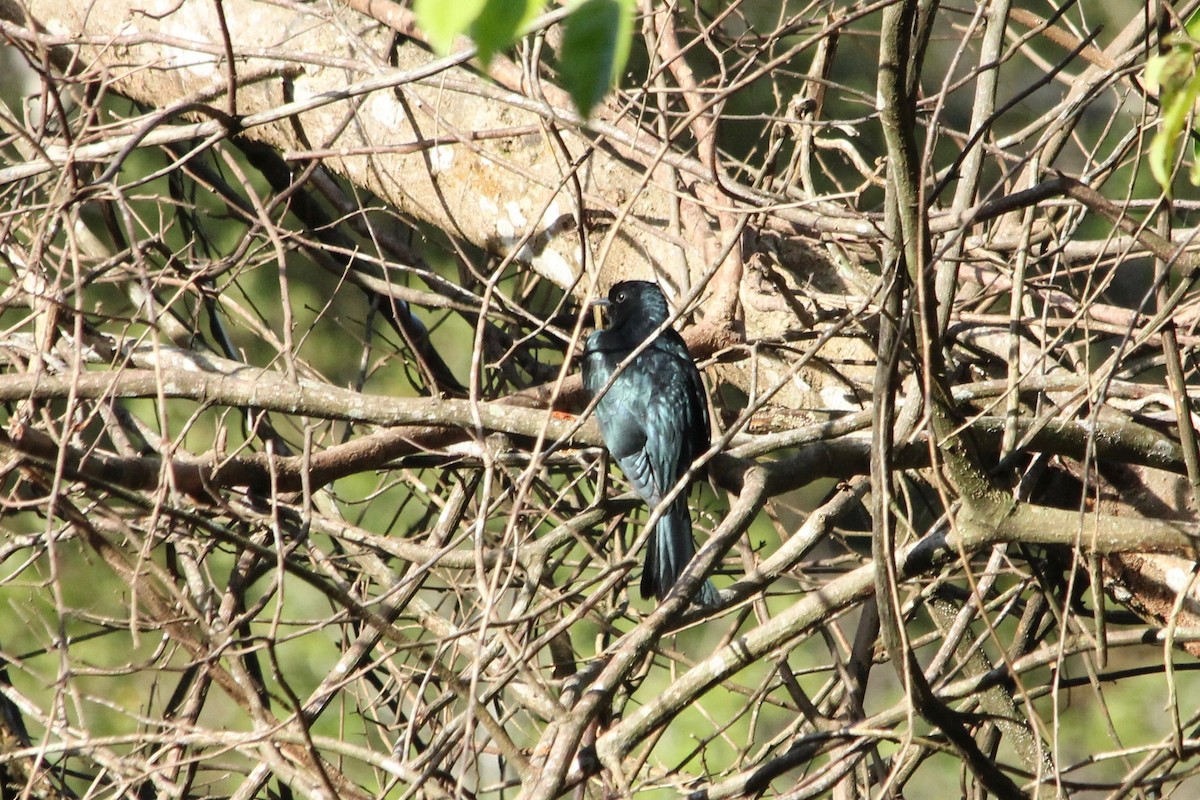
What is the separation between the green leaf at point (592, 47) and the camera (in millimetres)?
875

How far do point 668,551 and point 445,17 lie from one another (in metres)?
3.01

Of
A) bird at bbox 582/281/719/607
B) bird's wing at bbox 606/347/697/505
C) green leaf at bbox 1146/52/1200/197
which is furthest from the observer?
bird's wing at bbox 606/347/697/505

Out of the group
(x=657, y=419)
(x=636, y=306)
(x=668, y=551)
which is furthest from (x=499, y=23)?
(x=636, y=306)

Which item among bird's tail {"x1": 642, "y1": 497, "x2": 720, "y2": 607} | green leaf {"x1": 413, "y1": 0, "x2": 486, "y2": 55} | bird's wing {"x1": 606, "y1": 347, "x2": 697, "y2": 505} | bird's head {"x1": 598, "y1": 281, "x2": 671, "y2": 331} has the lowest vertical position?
bird's tail {"x1": 642, "y1": 497, "x2": 720, "y2": 607}

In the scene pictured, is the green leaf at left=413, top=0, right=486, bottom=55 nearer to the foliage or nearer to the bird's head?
the foliage

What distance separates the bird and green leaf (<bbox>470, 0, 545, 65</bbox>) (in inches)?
115

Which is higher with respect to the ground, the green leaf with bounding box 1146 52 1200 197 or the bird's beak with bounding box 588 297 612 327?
the bird's beak with bounding box 588 297 612 327

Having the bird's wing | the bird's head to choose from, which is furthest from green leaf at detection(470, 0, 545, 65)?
the bird's head

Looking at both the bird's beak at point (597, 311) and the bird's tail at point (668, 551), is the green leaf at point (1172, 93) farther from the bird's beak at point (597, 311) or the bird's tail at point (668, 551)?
the bird's beak at point (597, 311)

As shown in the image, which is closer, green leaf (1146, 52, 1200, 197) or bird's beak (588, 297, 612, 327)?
green leaf (1146, 52, 1200, 197)

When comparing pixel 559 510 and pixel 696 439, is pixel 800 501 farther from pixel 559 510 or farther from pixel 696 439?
pixel 559 510

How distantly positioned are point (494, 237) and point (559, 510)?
1.07m

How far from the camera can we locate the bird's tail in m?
3.72

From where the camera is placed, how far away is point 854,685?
3320 millimetres
